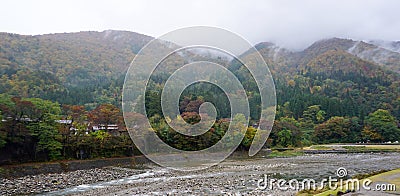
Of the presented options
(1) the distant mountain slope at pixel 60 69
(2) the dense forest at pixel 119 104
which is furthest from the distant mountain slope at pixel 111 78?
(2) the dense forest at pixel 119 104

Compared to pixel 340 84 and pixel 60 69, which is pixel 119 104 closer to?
pixel 60 69

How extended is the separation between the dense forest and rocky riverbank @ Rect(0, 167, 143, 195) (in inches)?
176

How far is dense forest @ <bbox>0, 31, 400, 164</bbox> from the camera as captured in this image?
23.1m

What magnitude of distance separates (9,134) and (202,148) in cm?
1470

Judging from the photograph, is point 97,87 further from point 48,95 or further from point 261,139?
point 261,139

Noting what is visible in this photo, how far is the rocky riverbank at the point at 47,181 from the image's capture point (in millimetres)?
14219

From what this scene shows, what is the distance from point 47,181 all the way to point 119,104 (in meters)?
31.7

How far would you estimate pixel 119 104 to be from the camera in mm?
48031

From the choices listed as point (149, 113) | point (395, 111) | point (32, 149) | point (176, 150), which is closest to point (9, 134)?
point (32, 149)

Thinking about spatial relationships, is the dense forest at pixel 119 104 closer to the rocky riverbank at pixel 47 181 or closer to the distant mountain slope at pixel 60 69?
the distant mountain slope at pixel 60 69

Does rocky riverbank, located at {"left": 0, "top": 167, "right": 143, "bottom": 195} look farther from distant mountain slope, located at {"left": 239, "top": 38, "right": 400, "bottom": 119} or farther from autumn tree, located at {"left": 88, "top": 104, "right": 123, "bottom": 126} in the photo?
distant mountain slope, located at {"left": 239, "top": 38, "right": 400, "bottom": 119}

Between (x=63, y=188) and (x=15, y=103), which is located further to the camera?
(x=15, y=103)

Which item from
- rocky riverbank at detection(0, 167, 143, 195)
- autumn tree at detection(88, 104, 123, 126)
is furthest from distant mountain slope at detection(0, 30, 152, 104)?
rocky riverbank at detection(0, 167, 143, 195)

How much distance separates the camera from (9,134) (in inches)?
843
